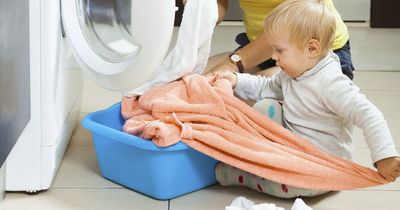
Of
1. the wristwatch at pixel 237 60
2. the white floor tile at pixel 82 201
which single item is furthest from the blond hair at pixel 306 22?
the white floor tile at pixel 82 201

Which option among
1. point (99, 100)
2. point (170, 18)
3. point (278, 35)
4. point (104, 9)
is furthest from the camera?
point (99, 100)

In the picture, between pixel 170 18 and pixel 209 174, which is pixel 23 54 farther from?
pixel 209 174

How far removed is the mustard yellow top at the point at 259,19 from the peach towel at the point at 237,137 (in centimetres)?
33

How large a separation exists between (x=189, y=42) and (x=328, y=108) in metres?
0.34

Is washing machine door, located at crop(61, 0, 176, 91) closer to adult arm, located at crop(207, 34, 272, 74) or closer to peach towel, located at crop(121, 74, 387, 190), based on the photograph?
peach towel, located at crop(121, 74, 387, 190)

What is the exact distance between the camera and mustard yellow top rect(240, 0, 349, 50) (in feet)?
5.78

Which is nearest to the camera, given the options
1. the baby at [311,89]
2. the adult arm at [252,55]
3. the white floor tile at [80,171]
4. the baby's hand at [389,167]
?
the baby's hand at [389,167]

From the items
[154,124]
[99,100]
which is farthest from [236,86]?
[99,100]

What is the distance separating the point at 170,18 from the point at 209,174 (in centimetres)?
37

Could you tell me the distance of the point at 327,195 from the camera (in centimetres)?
154

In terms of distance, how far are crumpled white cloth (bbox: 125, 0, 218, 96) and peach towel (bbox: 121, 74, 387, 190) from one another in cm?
5

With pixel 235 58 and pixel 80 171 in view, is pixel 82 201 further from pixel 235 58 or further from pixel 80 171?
pixel 235 58

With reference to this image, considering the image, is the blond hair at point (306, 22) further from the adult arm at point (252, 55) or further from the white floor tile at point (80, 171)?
the white floor tile at point (80, 171)

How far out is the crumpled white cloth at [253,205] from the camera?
54.2 inches
